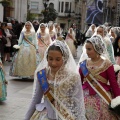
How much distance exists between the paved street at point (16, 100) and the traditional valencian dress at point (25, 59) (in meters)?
0.25

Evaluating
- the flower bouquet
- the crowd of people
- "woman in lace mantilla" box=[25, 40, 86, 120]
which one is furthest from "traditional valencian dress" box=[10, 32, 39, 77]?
"woman in lace mantilla" box=[25, 40, 86, 120]

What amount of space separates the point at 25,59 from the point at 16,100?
11.3 feet

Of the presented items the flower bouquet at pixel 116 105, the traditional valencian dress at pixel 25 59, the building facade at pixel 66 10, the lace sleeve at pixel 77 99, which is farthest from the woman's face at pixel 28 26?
the building facade at pixel 66 10

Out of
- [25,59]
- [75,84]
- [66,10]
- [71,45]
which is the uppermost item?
[66,10]

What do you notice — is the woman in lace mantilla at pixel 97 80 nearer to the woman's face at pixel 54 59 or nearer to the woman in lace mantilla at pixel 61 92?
the woman in lace mantilla at pixel 61 92

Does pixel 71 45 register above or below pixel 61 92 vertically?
below

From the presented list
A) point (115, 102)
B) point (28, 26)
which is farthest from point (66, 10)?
point (115, 102)

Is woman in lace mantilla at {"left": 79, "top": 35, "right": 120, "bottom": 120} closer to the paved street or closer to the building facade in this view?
the paved street

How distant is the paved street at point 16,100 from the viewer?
721 centimetres

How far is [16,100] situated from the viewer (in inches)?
336

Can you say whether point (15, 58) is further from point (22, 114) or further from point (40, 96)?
point (40, 96)

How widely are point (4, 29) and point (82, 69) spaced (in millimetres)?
11130

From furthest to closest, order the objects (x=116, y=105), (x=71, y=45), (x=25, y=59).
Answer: (x=71, y=45)
(x=25, y=59)
(x=116, y=105)

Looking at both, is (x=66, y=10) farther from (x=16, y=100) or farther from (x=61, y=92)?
Answer: (x=61, y=92)
